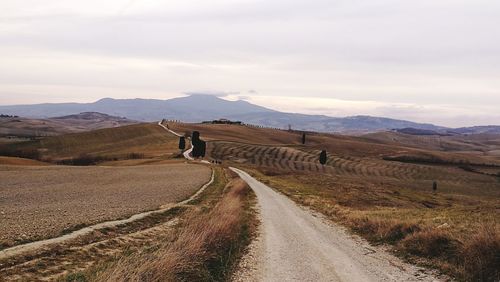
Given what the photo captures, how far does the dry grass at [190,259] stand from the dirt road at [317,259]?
881 mm

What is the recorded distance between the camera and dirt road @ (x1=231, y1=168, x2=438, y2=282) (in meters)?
15.7

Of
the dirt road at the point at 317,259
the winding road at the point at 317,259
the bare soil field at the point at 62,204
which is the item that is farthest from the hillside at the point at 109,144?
the winding road at the point at 317,259

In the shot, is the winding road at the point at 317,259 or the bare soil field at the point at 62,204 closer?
the winding road at the point at 317,259

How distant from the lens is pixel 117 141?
168500 mm

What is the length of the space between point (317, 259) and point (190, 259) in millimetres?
5987

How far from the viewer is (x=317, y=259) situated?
18312 millimetres

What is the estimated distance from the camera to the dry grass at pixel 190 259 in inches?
483

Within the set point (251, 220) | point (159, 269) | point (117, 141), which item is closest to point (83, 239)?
point (159, 269)

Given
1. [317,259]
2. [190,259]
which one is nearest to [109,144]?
[317,259]

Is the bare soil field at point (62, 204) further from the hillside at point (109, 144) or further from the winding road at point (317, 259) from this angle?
the hillside at point (109, 144)

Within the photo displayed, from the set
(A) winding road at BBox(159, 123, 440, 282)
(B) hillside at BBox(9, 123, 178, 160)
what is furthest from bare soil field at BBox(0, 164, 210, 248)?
(B) hillside at BBox(9, 123, 178, 160)

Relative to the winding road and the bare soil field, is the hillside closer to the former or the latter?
the bare soil field

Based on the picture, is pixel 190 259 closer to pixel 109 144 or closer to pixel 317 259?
pixel 317 259

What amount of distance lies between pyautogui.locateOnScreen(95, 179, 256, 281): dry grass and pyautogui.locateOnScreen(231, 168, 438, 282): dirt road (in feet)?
2.89
